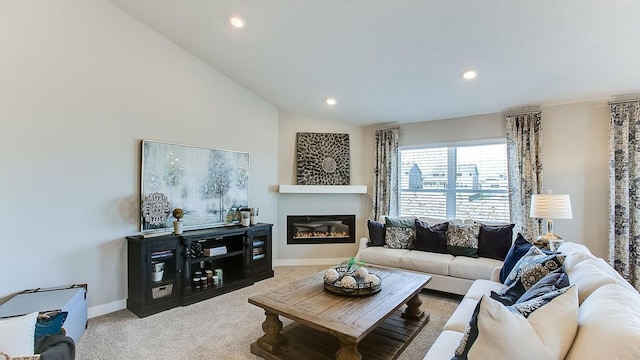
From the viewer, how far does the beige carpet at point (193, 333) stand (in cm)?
251

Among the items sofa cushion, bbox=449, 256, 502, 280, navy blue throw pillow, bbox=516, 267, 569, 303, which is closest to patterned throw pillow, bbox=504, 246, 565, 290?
navy blue throw pillow, bbox=516, 267, 569, 303

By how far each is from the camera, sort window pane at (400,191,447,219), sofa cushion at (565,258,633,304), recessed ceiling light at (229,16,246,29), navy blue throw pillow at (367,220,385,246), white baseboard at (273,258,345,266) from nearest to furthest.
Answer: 1. sofa cushion at (565,258,633,304)
2. recessed ceiling light at (229,16,246,29)
3. navy blue throw pillow at (367,220,385,246)
4. window pane at (400,191,447,219)
5. white baseboard at (273,258,345,266)

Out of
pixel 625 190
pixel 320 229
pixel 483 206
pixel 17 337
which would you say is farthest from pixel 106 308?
pixel 625 190

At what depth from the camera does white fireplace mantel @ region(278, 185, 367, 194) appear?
5184 mm

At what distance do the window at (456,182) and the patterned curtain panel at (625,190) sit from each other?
3.77ft

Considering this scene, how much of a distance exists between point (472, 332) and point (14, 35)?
13.9ft

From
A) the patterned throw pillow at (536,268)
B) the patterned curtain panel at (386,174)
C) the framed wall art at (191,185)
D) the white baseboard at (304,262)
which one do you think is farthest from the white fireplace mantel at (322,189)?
the patterned throw pillow at (536,268)

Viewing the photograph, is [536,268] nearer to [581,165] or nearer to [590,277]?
[590,277]

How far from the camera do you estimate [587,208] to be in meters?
3.92

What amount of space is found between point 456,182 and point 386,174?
1.14 m

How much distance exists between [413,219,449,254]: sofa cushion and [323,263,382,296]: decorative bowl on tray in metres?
1.73

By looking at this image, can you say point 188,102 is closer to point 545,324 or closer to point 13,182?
point 13,182

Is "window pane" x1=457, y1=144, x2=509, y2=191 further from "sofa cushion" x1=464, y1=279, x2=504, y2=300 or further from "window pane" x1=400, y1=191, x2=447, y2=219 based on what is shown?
"sofa cushion" x1=464, y1=279, x2=504, y2=300

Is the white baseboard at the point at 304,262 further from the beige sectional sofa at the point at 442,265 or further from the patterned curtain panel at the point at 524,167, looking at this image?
the patterned curtain panel at the point at 524,167
